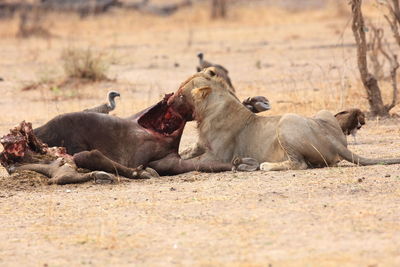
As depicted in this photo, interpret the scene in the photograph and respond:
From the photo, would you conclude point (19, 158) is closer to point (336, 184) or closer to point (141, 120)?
point (141, 120)

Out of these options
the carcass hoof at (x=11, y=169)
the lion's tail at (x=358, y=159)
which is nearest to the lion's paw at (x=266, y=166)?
the lion's tail at (x=358, y=159)

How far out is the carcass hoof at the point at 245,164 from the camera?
8055 millimetres

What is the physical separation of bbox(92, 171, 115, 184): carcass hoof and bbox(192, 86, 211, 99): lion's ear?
1.19 metres

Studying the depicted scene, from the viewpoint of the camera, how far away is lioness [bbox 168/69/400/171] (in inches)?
314

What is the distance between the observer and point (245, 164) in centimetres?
809

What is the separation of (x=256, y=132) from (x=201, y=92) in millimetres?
570

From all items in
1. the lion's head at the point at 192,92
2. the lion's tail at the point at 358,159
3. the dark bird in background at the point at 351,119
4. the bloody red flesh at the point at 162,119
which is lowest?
the lion's tail at the point at 358,159

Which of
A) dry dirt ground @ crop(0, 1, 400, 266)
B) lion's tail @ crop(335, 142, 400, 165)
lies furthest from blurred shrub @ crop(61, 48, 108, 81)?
lion's tail @ crop(335, 142, 400, 165)

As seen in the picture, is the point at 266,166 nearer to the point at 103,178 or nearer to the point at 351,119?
the point at 351,119

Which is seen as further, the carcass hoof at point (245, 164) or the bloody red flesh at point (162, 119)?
the bloody red flesh at point (162, 119)

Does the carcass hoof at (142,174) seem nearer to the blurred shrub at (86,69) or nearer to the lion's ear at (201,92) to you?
the lion's ear at (201,92)

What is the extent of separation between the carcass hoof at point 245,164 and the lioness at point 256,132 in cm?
8

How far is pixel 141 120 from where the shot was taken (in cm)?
849

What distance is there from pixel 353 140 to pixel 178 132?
244 cm
